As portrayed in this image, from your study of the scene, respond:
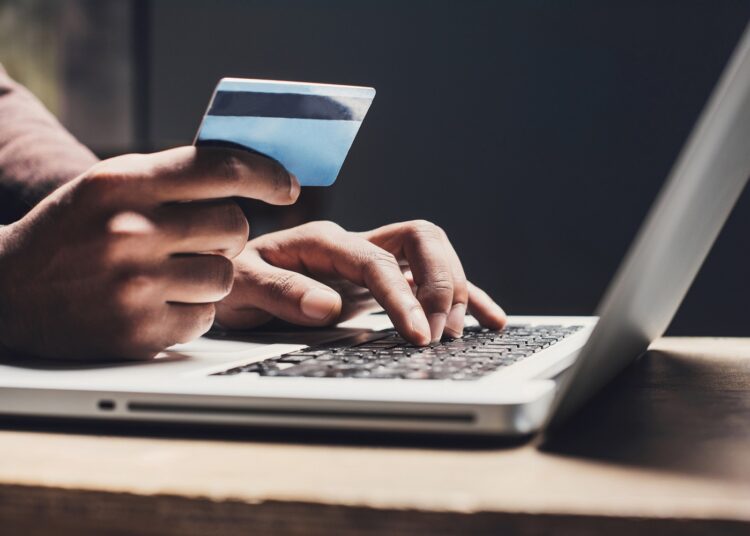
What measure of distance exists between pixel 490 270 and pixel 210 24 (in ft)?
4.41

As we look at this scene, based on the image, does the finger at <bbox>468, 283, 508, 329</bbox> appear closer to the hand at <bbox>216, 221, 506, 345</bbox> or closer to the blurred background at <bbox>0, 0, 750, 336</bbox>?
the hand at <bbox>216, 221, 506, 345</bbox>

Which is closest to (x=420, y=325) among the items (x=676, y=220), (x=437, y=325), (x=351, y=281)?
(x=437, y=325)

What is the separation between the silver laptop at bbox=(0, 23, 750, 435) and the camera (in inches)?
12.7

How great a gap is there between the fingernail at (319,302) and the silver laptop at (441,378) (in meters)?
0.20

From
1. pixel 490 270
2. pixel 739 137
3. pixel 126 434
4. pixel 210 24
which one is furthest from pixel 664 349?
pixel 210 24

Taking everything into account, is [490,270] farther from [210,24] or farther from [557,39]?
[210,24]

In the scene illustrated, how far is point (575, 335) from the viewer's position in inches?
28.5

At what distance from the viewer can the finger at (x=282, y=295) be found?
0.72 metres

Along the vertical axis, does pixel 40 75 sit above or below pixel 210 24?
Answer: below

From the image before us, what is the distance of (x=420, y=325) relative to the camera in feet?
2.02

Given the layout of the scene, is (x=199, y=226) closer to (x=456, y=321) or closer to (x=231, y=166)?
(x=231, y=166)

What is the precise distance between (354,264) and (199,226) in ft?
0.81

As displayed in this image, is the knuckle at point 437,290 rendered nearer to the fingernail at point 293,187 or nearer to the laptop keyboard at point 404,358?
the laptop keyboard at point 404,358

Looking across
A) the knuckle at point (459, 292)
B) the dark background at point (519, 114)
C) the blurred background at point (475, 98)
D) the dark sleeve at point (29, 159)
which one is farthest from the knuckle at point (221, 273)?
the dark background at point (519, 114)
